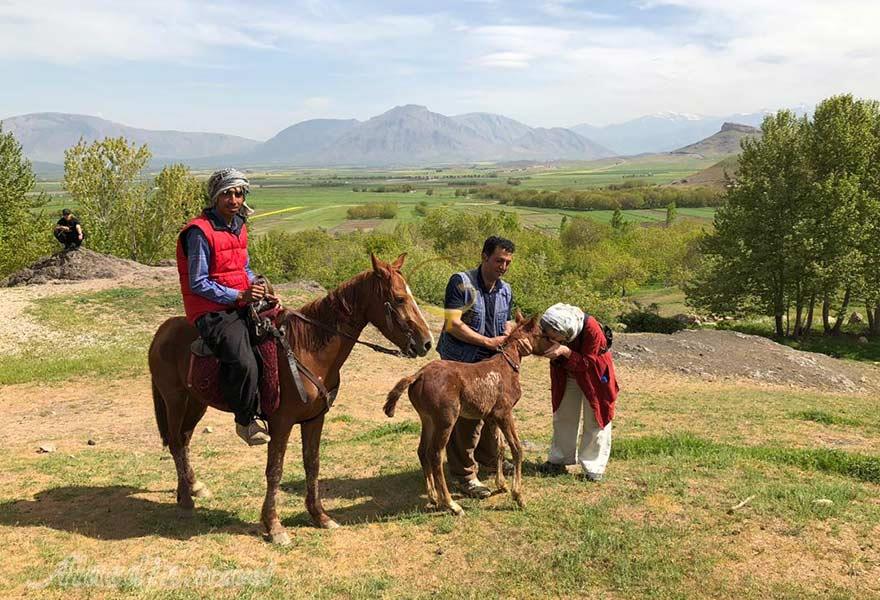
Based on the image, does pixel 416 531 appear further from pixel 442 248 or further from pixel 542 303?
pixel 442 248

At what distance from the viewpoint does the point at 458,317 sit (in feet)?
22.3

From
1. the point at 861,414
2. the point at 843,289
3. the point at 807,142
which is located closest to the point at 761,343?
the point at 843,289

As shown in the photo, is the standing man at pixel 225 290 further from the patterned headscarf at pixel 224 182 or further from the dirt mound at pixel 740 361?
the dirt mound at pixel 740 361

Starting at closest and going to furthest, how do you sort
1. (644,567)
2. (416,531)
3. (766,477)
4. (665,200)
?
(644,567)
(416,531)
(766,477)
(665,200)

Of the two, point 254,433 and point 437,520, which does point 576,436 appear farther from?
point 254,433

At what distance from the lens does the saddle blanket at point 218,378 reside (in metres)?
6.10

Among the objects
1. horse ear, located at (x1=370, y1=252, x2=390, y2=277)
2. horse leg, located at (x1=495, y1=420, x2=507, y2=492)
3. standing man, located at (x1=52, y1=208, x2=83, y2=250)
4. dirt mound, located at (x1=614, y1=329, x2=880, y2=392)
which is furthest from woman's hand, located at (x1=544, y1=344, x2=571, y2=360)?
standing man, located at (x1=52, y1=208, x2=83, y2=250)

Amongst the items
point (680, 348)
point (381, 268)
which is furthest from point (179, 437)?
point (680, 348)

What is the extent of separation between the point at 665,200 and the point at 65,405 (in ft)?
517

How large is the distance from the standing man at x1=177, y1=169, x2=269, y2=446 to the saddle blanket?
0.10 metres

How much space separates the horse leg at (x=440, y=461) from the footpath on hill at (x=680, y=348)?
51.0 ft

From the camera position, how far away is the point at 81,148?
36750 millimetres

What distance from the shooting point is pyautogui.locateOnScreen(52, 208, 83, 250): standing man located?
89.1ft

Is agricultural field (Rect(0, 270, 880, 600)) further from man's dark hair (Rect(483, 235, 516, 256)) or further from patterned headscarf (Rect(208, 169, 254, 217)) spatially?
patterned headscarf (Rect(208, 169, 254, 217))
